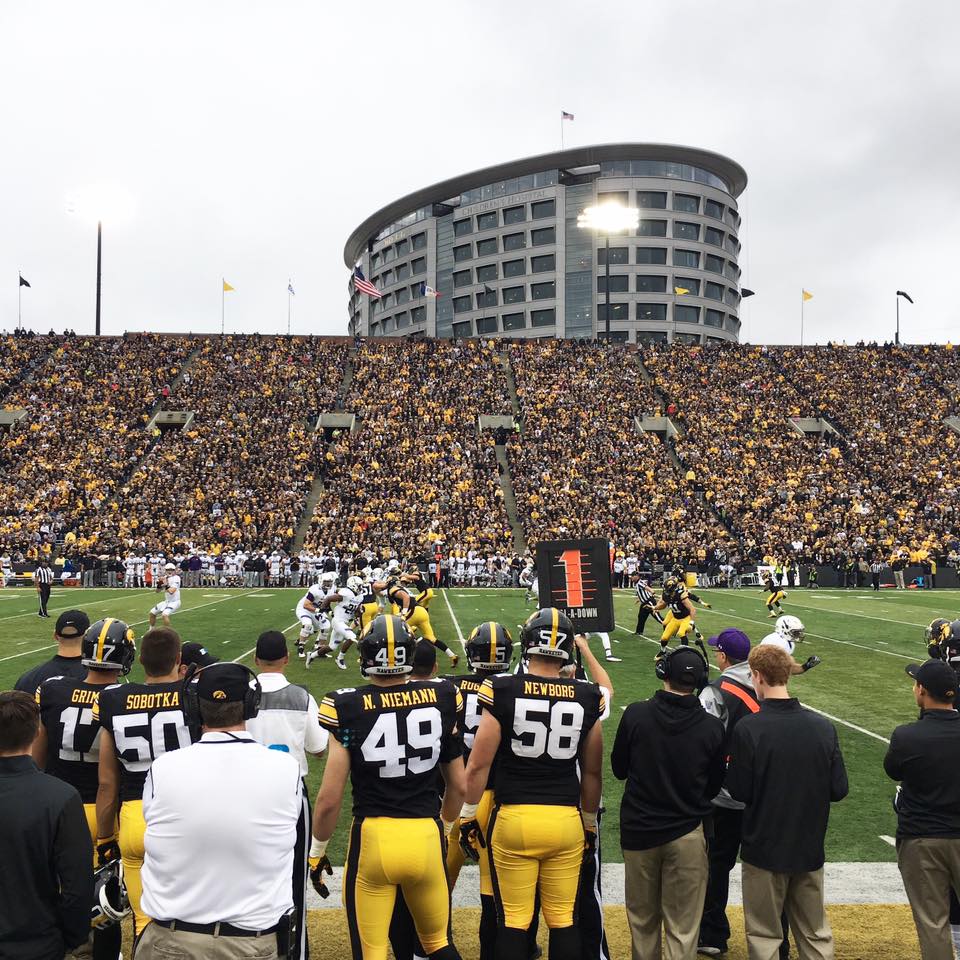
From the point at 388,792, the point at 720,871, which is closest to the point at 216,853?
the point at 388,792

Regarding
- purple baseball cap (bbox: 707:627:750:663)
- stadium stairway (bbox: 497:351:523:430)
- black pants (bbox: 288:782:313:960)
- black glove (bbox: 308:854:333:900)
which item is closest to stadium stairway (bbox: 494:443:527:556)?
stadium stairway (bbox: 497:351:523:430)

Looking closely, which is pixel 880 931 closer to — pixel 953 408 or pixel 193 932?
pixel 193 932

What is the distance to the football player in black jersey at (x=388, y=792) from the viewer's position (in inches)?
164

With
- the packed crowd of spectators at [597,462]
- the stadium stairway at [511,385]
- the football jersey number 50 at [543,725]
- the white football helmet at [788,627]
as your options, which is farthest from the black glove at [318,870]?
the stadium stairway at [511,385]

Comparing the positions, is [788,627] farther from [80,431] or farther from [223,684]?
[80,431]

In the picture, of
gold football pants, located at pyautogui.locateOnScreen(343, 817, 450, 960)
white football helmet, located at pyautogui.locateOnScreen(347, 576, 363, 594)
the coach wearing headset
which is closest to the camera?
the coach wearing headset

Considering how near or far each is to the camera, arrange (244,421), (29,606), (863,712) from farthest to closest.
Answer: (244,421)
(29,606)
(863,712)

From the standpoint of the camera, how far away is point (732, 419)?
47156mm

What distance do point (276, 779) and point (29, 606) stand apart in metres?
26.2

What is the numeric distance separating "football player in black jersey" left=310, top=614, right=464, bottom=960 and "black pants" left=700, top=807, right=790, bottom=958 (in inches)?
76.6

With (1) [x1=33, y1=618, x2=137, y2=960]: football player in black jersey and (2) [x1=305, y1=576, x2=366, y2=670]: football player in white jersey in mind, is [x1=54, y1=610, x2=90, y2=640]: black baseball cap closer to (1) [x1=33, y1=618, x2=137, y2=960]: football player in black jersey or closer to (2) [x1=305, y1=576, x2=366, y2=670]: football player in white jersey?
(1) [x1=33, y1=618, x2=137, y2=960]: football player in black jersey

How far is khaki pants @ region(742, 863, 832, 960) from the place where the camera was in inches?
179

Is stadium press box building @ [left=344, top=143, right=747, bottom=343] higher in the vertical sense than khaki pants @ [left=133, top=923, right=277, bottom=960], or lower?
higher

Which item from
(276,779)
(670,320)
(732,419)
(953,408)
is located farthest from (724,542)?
(670,320)
